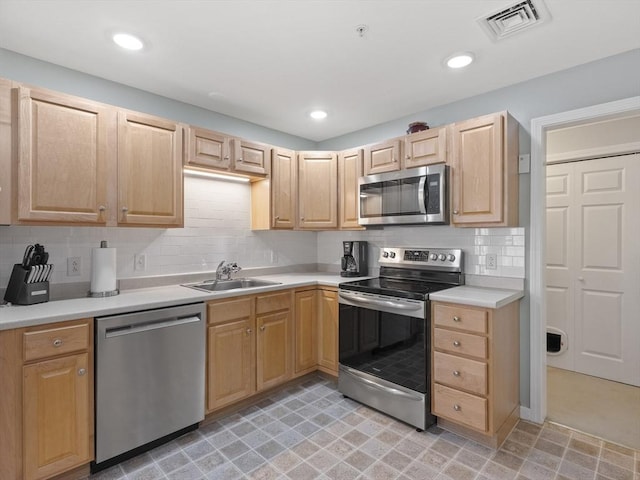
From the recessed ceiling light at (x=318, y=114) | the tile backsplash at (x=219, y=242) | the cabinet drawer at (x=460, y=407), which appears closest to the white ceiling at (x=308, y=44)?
the recessed ceiling light at (x=318, y=114)

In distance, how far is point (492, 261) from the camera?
2.68m

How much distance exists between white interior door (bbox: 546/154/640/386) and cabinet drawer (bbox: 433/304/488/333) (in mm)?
1904

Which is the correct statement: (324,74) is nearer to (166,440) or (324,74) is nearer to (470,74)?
(470,74)

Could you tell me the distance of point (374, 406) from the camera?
262 centimetres

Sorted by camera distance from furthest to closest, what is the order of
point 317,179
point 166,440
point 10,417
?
point 317,179 → point 166,440 → point 10,417

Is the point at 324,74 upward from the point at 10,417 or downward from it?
upward

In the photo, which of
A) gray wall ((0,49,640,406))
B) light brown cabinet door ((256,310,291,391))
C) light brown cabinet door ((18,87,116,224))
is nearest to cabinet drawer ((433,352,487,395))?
gray wall ((0,49,640,406))

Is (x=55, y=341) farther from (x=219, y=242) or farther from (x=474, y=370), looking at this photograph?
(x=474, y=370)

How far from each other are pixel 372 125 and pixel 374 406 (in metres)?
2.61

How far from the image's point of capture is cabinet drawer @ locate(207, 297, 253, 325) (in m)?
2.42

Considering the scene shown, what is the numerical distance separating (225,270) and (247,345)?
0.76 meters

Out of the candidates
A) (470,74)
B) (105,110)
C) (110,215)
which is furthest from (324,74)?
(110,215)

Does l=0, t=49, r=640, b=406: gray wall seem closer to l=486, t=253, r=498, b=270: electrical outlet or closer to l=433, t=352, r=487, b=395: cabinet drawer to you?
l=486, t=253, r=498, b=270: electrical outlet

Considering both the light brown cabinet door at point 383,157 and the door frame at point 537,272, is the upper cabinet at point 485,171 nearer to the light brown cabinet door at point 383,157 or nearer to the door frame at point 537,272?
the door frame at point 537,272
